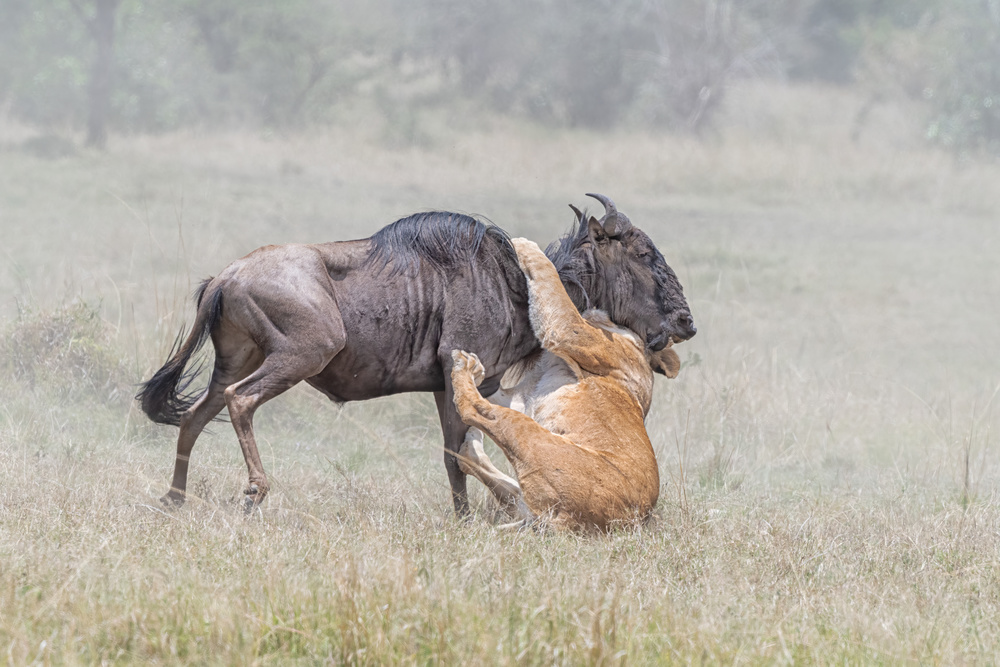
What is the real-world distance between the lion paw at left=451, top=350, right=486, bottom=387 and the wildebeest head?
2.68 ft

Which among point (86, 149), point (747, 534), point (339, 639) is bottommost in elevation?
point (86, 149)

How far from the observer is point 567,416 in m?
5.21

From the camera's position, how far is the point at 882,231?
17859 millimetres

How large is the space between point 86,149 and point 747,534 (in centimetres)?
1708

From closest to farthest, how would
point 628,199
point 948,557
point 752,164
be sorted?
1. point 948,557
2. point 628,199
3. point 752,164

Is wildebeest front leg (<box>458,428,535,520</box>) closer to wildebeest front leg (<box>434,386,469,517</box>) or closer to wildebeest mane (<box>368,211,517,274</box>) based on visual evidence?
wildebeest front leg (<box>434,386,469,517</box>)

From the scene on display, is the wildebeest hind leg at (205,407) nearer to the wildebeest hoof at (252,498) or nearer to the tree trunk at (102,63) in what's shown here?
the wildebeest hoof at (252,498)

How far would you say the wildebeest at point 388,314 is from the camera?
515 cm

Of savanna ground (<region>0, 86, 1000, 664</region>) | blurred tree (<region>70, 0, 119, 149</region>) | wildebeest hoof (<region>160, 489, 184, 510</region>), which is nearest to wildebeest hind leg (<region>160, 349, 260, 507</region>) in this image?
wildebeest hoof (<region>160, 489, 184, 510</region>)

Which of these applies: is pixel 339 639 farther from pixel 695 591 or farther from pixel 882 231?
pixel 882 231

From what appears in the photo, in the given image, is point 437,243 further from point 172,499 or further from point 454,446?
point 172,499

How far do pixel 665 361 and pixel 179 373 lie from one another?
101 inches

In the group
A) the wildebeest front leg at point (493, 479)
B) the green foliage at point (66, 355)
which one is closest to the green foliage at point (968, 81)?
the green foliage at point (66, 355)

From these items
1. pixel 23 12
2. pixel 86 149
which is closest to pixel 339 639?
pixel 86 149
